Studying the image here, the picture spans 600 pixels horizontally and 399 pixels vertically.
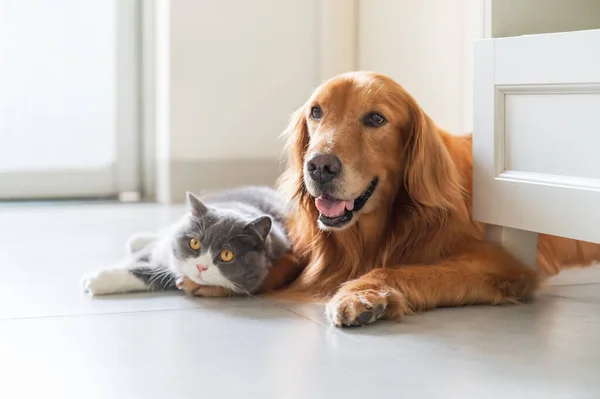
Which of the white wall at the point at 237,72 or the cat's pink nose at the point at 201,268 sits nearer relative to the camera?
the cat's pink nose at the point at 201,268

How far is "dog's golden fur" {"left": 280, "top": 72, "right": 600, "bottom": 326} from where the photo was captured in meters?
1.69

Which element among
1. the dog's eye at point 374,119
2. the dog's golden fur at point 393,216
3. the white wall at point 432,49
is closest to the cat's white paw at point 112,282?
the dog's golden fur at point 393,216

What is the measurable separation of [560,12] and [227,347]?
115 centimetres

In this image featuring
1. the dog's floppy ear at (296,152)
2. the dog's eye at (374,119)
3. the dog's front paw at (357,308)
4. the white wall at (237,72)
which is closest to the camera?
the dog's front paw at (357,308)

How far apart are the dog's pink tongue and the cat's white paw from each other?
0.43 meters

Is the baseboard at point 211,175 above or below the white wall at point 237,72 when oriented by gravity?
below

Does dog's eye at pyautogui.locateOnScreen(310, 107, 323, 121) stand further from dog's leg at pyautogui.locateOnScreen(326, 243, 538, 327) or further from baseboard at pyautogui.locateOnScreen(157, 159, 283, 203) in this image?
baseboard at pyautogui.locateOnScreen(157, 159, 283, 203)

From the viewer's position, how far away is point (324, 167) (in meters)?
1.66

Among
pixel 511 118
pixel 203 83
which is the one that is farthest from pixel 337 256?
pixel 203 83

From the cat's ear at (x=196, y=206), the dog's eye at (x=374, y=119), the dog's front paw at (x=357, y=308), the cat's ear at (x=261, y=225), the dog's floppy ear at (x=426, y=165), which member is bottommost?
the dog's front paw at (x=357, y=308)

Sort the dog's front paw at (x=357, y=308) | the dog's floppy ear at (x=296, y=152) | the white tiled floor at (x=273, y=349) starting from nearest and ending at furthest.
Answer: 1. the white tiled floor at (x=273, y=349)
2. the dog's front paw at (x=357, y=308)
3. the dog's floppy ear at (x=296, y=152)

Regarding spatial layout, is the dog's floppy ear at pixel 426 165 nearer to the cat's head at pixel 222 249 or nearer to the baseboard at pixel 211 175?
the cat's head at pixel 222 249

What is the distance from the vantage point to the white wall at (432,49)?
9.57 feet

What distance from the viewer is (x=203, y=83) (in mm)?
3680
